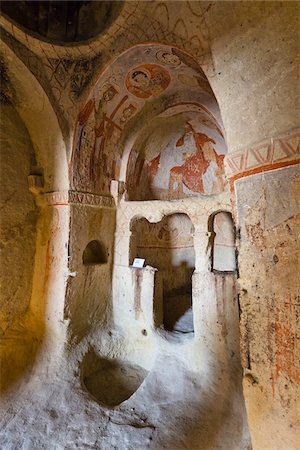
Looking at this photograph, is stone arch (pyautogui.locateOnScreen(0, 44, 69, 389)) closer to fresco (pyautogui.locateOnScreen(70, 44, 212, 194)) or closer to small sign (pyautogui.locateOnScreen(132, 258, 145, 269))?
fresco (pyautogui.locateOnScreen(70, 44, 212, 194))

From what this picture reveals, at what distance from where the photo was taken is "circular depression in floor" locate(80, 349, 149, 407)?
14.3 ft

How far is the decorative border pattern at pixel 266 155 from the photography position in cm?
175

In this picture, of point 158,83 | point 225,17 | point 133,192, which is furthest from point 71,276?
point 225,17

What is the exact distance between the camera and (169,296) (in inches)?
269

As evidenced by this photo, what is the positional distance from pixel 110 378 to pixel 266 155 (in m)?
4.84

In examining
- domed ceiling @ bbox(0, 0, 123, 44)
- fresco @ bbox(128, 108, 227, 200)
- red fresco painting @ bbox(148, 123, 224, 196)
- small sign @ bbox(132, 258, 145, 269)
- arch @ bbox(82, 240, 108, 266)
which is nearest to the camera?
domed ceiling @ bbox(0, 0, 123, 44)

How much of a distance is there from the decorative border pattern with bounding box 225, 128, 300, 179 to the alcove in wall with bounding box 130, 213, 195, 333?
184 inches

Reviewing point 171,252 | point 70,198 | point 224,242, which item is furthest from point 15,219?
point 224,242

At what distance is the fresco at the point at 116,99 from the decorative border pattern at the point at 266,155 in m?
2.18

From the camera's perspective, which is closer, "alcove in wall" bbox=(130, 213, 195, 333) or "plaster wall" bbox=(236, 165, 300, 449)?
"plaster wall" bbox=(236, 165, 300, 449)

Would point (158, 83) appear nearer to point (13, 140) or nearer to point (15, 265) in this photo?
point (13, 140)

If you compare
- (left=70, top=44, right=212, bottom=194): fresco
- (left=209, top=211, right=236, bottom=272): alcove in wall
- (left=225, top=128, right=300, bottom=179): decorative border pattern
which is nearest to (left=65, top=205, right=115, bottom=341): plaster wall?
(left=70, top=44, right=212, bottom=194): fresco

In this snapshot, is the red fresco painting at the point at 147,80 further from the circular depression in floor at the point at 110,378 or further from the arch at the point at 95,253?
the circular depression in floor at the point at 110,378

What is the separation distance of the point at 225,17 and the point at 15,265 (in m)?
4.78
